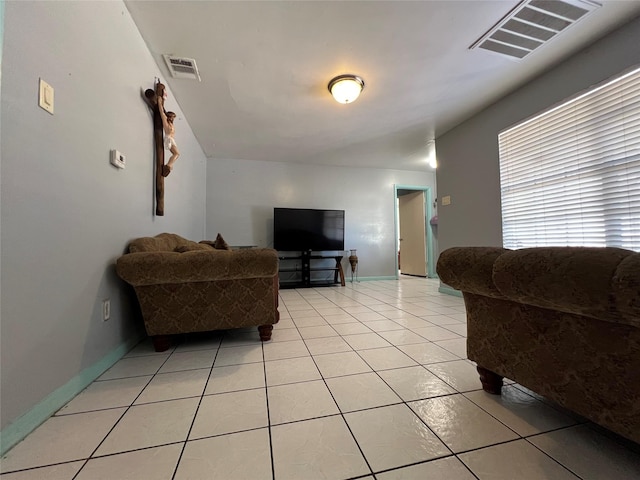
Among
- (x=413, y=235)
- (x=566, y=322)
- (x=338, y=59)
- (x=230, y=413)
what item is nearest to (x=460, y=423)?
(x=566, y=322)

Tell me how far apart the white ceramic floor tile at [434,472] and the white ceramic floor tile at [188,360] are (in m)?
1.17

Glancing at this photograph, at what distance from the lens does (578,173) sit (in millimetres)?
2156

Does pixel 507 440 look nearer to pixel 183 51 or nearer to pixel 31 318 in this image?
pixel 31 318

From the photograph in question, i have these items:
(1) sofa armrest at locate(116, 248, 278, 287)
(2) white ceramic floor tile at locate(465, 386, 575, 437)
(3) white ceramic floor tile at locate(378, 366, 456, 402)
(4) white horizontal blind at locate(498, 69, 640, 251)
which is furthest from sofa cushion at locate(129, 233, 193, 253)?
(4) white horizontal blind at locate(498, 69, 640, 251)

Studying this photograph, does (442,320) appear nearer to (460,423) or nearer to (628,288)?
(460,423)

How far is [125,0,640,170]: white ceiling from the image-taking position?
1.71 m

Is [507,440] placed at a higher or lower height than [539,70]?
lower

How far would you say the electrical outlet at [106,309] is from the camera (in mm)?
1426

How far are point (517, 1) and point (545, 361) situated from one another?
88.1 inches

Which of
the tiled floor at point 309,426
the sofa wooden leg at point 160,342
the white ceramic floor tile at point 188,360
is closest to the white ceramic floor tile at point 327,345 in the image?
the tiled floor at point 309,426

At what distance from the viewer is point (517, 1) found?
164 centimetres

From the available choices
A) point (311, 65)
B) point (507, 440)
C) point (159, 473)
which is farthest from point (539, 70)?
point (159, 473)

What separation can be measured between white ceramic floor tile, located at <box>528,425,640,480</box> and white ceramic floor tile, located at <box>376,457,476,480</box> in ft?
1.10

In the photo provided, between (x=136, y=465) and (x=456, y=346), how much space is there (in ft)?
6.03
